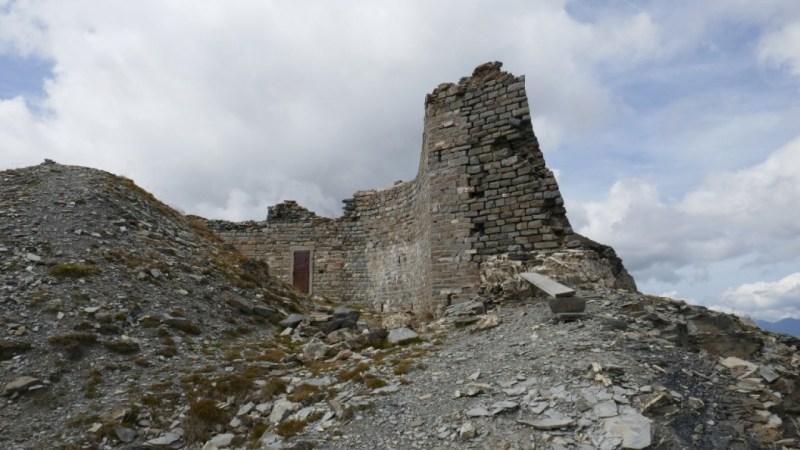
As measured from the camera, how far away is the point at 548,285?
34.3ft

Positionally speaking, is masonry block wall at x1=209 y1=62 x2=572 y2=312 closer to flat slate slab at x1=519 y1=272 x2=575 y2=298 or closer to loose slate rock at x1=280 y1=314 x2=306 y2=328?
flat slate slab at x1=519 y1=272 x2=575 y2=298

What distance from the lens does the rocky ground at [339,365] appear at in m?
6.05

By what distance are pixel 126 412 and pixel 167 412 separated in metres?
0.68

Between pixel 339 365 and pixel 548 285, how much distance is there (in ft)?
16.8

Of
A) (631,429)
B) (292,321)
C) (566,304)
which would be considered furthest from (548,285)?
(292,321)

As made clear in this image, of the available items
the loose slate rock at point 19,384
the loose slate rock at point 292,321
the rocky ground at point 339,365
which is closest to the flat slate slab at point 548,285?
the rocky ground at point 339,365

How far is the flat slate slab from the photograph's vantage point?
9445 mm

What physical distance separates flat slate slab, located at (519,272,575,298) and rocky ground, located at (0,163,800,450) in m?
0.47

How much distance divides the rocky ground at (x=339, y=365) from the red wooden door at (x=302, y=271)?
11.0 m

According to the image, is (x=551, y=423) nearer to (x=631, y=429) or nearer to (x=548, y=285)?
(x=631, y=429)

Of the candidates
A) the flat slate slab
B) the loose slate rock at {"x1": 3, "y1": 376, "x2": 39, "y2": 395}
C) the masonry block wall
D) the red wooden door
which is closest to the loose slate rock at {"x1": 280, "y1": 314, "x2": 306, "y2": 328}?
the masonry block wall

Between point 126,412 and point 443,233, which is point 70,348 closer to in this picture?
point 126,412

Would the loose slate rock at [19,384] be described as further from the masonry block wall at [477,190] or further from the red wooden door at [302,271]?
the red wooden door at [302,271]

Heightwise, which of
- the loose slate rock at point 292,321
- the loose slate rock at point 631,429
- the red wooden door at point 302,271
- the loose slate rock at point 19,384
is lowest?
the loose slate rock at point 631,429
